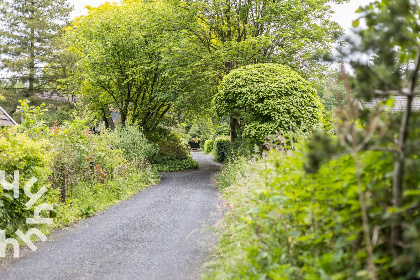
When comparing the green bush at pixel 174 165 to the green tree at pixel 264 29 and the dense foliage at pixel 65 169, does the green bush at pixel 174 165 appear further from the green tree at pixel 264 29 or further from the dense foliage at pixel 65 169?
the green tree at pixel 264 29

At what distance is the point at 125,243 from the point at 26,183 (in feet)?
7.04

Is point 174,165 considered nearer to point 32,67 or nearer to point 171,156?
point 171,156

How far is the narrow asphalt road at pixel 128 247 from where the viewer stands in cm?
469

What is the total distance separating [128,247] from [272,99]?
6786 millimetres

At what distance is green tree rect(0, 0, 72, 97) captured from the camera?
23.8m

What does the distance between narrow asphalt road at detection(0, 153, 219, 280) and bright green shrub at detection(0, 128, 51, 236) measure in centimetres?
69

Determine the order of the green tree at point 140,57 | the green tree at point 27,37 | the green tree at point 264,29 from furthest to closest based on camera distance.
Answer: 1. the green tree at point 27,37
2. the green tree at point 140,57
3. the green tree at point 264,29

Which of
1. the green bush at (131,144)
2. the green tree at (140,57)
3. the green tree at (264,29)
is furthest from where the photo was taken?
the green tree at (140,57)

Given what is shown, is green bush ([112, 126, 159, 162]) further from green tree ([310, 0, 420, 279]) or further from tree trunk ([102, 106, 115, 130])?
green tree ([310, 0, 420, 279])

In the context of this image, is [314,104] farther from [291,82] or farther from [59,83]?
[59,83]

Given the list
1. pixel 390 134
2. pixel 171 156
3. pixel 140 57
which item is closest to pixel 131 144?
pixel 140 57

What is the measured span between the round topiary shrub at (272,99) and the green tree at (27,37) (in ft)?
63.4

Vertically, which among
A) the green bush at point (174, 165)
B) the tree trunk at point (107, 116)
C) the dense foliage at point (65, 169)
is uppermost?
the tree trunk at point (107, 116)

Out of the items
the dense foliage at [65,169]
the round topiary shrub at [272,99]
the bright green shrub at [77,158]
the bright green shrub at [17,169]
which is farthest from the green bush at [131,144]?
the bright green shrub at [17,169]
